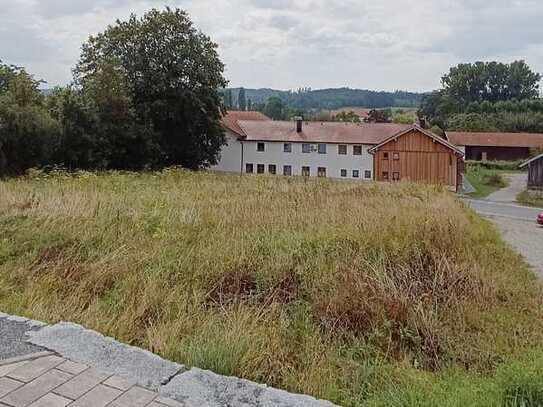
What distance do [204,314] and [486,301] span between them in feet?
13.7

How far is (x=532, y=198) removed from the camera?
3319cm

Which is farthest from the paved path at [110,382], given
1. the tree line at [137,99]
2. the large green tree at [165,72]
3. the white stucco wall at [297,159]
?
the white stucco wall at [297,159]

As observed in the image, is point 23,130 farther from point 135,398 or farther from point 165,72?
point 135,398

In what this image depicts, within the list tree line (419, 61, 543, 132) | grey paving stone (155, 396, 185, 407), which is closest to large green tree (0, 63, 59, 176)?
grey paving stone (155, 396, 185, 407)

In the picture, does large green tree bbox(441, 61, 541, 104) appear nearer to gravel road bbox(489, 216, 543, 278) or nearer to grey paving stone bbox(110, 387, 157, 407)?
gravel road bbox(489, 216, 543, 278)

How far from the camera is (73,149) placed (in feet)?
83.4

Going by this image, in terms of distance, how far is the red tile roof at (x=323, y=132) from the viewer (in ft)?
145

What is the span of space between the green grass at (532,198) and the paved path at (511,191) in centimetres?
56

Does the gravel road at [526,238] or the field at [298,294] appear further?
the gravel road at [526,238]

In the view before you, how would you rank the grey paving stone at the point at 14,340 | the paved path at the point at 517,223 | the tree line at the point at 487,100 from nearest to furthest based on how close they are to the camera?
the grey paving stone at the point at 14,340
the paved path at the point at 517,223
the tree line at the point at 487,100

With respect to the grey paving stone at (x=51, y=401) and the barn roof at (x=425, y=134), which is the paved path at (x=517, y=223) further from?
the grey paving stone at (x=51, y=401)

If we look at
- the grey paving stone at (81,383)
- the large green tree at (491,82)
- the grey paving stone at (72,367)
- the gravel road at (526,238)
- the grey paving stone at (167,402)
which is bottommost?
the gravel road at (526,238)

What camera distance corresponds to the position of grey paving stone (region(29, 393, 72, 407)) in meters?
2.52

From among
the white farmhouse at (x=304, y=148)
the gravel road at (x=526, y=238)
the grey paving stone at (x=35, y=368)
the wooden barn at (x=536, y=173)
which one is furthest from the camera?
the white farmhouse at (x=304, y=148)
